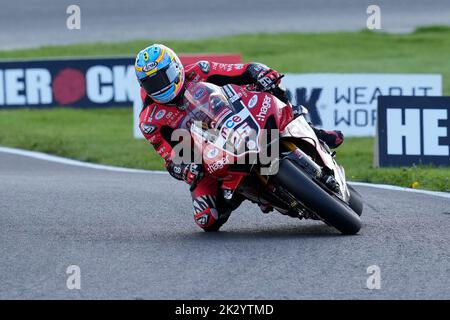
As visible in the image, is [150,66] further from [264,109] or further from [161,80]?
[264,109]

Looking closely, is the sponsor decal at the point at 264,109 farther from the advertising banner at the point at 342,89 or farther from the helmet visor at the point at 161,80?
the advertising banner at the point at 342,89

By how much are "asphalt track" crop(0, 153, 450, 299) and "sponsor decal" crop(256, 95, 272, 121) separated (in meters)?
0.86

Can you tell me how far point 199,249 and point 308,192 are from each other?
820 mm

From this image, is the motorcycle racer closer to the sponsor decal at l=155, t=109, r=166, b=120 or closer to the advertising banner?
the sponsor decal at l=155, t=109, r=166, b=120

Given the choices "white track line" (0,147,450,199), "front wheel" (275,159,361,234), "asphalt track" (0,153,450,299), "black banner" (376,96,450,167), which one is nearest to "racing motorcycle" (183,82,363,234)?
"front wheel" (275,159,361,234)

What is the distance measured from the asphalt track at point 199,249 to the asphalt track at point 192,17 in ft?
47.8

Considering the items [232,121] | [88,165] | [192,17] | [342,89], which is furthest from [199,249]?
[192,17]

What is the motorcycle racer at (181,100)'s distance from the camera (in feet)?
26.4

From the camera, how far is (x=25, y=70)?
18.2m

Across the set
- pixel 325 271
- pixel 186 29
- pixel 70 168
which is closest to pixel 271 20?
pixel 186 29

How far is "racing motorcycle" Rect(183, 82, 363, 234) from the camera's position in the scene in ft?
24.8

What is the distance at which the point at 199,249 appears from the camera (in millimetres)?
A: 7648

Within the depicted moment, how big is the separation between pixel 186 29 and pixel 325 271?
1906 centimetres
